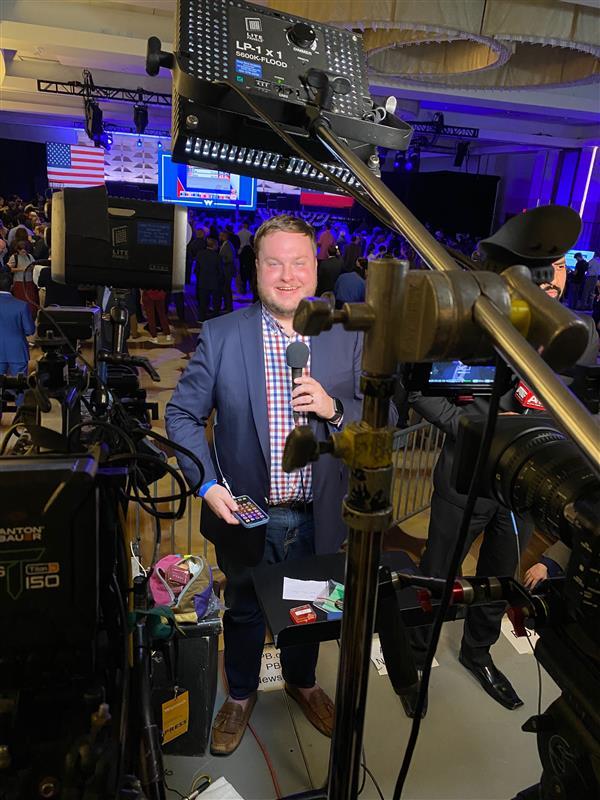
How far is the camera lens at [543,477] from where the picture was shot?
64cm

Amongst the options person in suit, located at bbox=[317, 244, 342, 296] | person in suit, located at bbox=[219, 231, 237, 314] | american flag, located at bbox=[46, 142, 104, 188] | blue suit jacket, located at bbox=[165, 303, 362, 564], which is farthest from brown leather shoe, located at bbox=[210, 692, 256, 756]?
american flag, located at bbox=[46, 142, 104, 188]

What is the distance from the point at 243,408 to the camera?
1793mm

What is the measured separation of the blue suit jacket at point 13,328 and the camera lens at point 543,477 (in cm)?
471

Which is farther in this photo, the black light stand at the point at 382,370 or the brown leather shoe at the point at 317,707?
the brown leather shoe at the point at 317,707

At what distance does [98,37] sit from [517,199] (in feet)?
45.9

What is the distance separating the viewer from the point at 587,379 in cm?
142

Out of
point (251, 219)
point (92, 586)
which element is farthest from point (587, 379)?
point (251, 219)

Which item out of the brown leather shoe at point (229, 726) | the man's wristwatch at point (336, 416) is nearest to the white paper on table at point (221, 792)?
the brown leather shoe at point (229, 726)

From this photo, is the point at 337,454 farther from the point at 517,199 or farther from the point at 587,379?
the point at 517,199

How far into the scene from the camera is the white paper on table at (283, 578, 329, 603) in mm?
1657

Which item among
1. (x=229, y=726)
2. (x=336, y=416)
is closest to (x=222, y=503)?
(x=336, y=416)

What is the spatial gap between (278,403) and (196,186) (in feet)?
23.8

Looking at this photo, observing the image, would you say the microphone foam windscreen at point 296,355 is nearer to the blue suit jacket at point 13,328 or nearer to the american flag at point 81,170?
the blue suit jacket at point 13,328

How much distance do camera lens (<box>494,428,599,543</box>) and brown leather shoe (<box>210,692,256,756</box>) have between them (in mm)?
1677
